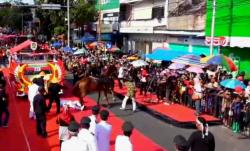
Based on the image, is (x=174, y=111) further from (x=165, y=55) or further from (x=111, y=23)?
(x=111, y=23)

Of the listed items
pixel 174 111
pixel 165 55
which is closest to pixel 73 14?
pixel 165 55

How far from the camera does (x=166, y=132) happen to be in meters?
16.1

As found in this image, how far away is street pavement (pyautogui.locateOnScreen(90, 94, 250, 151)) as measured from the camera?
14.3 m

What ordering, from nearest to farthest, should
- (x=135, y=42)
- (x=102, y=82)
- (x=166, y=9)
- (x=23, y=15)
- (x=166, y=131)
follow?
(x=166, y=131), (x=102, y=82), (x=166, y=9), (x=135, y=42), (x=23, y=15)

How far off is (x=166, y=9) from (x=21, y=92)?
2114 centimetres

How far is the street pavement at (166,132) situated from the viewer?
14.3 metres

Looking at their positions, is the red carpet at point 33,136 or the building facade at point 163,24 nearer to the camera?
the red carpet at point 33,136

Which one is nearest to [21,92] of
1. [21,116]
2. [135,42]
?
[21,116]

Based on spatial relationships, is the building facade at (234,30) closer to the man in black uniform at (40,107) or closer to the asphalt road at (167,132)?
the asphalt road at (167,132)

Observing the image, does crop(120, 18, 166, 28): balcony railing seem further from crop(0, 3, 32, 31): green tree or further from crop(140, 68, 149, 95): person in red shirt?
crop(0, 3, 32, 31): green tree

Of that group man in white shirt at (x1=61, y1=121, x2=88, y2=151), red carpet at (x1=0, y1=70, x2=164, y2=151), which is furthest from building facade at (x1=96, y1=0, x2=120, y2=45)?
man in white shirt at (x1=61, y1=121, x2=88, y2=151)

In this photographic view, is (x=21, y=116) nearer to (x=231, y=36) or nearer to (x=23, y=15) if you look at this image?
(x=231, y=36)

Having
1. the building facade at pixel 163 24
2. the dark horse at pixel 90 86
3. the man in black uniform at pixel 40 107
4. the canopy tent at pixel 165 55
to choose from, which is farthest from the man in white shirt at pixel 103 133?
the building facade at pixel 163 24

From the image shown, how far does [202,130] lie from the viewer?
8484 millimetres
